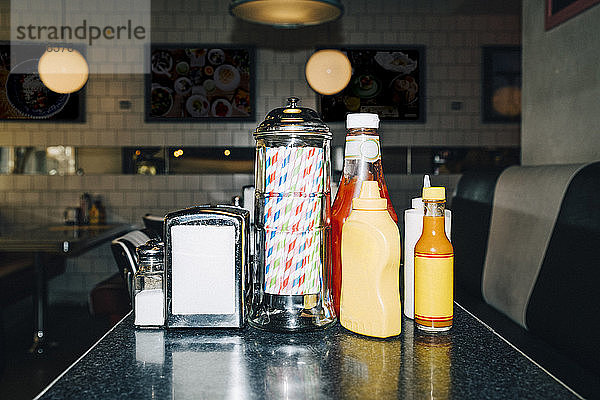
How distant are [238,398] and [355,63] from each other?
15.0 ft

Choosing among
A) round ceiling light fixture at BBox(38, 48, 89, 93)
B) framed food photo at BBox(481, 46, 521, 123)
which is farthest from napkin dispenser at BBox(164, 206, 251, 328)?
framed food photo at BBox(481, 46, 521, 123)

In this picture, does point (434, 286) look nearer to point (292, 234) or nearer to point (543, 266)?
point (292, 234)

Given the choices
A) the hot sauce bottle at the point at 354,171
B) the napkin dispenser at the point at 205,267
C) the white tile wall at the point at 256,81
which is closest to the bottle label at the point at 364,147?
the hot sauce bottle at the point at 354,171

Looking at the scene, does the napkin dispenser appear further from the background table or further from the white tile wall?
the white tile wall

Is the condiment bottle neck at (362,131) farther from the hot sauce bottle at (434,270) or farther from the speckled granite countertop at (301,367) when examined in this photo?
the speckled granite countertop at (301,367)

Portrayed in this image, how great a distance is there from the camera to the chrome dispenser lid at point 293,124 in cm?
96

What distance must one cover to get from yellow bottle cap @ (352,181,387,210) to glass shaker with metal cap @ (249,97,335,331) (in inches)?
2.9

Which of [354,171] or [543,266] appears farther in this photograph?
[543,266]

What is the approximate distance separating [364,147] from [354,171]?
0.05 m

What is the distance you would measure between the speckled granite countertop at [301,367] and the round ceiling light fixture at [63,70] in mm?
4363

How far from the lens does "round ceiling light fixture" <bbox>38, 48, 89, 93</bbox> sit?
4.69m

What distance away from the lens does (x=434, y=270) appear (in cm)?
93

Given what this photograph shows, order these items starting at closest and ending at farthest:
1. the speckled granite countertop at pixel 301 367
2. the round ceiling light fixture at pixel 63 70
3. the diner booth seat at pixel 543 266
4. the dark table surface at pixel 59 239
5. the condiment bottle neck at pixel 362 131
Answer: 1. the speckled granite countertop at pixel 301 367
2. the condiment bottle neck at pixel 362 131
3. the diner booth seat at pixel 543 266
4. the dark table surface at pixel 59 239
5. the round ceiling light fixture at pixel 63 70

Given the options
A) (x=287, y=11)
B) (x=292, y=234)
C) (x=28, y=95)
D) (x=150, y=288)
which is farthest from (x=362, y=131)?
(x=28, y=95)
